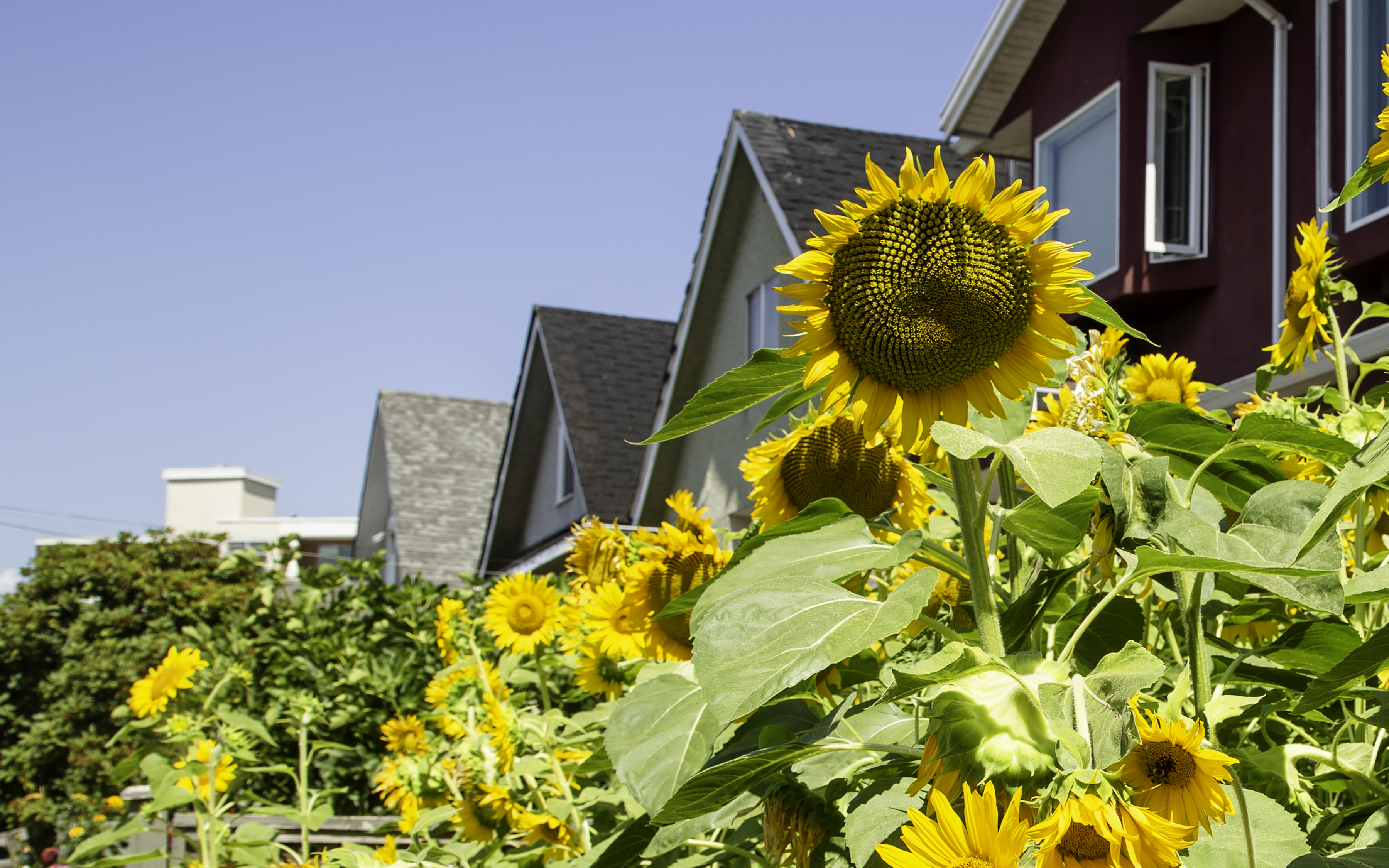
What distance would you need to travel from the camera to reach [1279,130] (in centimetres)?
785

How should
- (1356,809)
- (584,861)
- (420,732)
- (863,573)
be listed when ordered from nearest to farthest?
(1356,809), (863,573), (584,861), (420,732)

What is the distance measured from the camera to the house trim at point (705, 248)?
12.4 meters

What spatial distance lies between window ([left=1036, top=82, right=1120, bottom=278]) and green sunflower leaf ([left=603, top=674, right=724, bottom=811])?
8.20 meters

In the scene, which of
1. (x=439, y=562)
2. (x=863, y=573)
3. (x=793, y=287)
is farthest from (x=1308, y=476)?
(x=439, y=562)

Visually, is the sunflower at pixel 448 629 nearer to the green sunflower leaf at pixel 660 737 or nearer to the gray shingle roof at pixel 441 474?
the green sunflower leaf at pixel 660 737

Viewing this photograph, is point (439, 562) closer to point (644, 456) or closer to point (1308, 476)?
point (644, 456)

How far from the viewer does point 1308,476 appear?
1534 millimetres

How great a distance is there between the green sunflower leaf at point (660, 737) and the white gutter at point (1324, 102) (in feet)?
24.0

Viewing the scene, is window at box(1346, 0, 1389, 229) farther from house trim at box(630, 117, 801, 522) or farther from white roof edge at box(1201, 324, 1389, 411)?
house trim at box(630, 117, 801, 522)

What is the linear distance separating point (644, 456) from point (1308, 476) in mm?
13867

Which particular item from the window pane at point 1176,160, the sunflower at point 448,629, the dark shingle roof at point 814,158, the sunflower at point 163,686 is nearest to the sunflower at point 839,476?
the sunflower at point 448,629

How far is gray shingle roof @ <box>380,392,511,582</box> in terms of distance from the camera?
24.1m

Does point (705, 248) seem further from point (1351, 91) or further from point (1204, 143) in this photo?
point (1351, 91)

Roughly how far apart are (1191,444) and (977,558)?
1.25 ft
